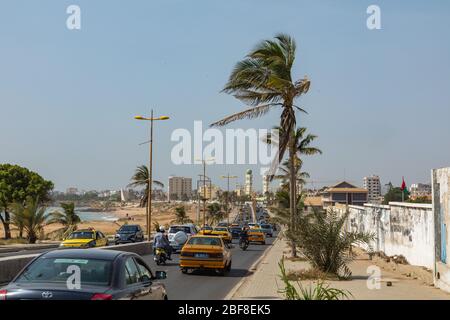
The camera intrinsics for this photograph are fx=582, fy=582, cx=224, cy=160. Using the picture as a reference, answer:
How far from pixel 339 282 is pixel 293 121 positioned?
38.2 feet

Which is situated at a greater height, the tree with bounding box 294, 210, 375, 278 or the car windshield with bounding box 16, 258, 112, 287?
the car windshield with bounding box 16, 258, 112, 287

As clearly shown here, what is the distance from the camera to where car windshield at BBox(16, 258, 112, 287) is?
7387mm

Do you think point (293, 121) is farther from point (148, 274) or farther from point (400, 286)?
point (148, 274)

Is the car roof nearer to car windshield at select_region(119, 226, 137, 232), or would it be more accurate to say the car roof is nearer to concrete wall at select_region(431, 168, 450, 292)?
concrete wall at select_region(431, 168, 450, 292)

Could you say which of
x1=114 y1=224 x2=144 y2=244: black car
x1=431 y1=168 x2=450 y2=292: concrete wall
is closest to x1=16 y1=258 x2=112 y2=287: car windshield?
x1=431 y1=168 x2=450 y2=292: concrete wall

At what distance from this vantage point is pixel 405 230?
22719mm

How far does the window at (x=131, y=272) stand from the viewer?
7.93 m

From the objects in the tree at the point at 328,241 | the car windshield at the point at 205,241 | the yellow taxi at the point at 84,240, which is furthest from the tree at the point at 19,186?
the tree at the point at 328,241

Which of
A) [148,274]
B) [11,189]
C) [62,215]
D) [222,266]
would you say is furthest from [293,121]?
[11,189]

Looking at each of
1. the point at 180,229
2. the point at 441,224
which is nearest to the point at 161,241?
the point at 441,224

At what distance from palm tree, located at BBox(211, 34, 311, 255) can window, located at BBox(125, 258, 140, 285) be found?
62.2 feet

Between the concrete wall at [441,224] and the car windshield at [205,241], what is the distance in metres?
8.56

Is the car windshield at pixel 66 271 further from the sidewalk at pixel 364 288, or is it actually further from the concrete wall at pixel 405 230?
the concrete wall at pixel 405 230
